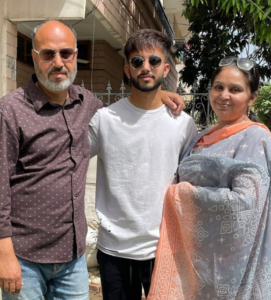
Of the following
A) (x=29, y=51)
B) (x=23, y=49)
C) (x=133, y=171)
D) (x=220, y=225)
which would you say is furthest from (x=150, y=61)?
(x=29, y=51)

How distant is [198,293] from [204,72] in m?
6.45

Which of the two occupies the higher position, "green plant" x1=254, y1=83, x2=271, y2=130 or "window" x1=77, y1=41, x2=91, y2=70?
"window" x1=77, y1=41, x2=91, y2=70

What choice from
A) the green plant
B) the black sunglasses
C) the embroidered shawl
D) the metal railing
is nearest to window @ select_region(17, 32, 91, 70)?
the metal railing

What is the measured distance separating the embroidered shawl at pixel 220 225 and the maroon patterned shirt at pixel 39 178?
520 mm

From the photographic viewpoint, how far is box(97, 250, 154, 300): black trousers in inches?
76.4

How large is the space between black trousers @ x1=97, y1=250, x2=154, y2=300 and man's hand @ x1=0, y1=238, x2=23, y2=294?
53 centimetres

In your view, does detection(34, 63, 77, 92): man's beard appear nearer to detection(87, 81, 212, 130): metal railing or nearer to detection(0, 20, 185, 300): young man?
detection(0, 20, 185, 300): young man

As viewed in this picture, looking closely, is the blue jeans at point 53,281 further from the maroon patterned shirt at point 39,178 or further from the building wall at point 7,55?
the building wall at point 7,55

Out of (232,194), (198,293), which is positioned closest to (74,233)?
(198,293)

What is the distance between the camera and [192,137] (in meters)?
2.05

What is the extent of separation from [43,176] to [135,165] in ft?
1.69

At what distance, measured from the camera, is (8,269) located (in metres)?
1.59

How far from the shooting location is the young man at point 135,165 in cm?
188

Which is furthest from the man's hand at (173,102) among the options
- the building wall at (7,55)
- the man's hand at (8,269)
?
the building wall at (7,55)
